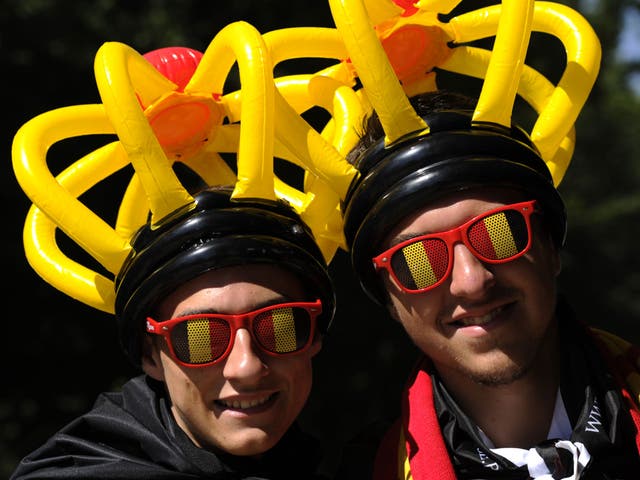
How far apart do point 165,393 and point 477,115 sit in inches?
53.8

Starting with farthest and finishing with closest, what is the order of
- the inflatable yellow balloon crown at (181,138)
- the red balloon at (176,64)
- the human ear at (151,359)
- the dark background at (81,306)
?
the dark background at (81,306)
the red balloon at (176,64)
the human ear at (151,359)
the inflatable yellow balloon crown at (181,138)

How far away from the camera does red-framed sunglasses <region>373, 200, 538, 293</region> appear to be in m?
2.92

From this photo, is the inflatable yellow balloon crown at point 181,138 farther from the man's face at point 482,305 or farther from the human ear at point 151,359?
the man's face at point 482,305

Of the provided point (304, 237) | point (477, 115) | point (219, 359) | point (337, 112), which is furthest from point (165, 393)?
point (477, 115)

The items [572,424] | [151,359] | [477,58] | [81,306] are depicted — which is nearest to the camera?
[572,424]

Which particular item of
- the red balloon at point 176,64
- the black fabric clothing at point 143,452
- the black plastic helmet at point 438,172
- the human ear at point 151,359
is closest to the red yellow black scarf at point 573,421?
the black fabric clothing at point 143,452

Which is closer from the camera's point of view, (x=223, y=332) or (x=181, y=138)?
(x=223, y=332)

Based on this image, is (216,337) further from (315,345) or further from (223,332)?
(315,345)

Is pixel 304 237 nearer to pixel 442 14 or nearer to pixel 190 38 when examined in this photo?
pixel 442 14

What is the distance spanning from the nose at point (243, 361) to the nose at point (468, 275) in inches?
24.4

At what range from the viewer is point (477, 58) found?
3.54 m

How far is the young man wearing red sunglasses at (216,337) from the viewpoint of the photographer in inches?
116

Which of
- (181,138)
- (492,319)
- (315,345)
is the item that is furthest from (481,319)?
(181,138)

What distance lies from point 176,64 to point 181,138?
29cm
